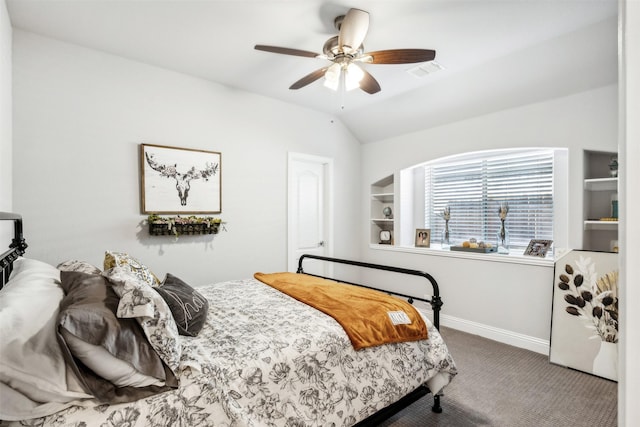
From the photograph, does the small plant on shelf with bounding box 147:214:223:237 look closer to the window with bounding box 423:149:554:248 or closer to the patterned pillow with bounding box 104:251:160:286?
the patterned pillow with bounding box 104:251:160:286

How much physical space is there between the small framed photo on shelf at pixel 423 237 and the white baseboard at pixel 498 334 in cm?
89

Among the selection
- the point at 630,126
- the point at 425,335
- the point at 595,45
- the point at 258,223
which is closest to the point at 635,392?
the point at 630,126

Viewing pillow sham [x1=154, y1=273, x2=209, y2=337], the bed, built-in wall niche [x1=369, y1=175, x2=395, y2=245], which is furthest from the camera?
built-in wall niche [x1=369, y1=175, x2=395, y2=245]

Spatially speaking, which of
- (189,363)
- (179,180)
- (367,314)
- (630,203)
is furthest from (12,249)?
(630,203)

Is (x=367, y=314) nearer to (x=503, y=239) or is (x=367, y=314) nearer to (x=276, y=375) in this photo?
(x=276, y=375)

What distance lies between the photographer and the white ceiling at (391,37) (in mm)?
2209

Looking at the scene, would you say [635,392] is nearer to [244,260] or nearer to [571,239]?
[571,239]

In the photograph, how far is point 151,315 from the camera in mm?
1234

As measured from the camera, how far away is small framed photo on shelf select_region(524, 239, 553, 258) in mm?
3221

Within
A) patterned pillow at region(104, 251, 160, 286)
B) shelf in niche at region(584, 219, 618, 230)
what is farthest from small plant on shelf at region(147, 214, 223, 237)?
shelf in niche at region(584, 219, 618, 230)

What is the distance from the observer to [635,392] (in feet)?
1.18

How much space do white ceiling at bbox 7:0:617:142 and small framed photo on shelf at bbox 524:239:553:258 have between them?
140 cm

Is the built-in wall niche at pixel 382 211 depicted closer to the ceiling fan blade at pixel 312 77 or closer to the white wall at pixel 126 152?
the white wall at pixel 126 152

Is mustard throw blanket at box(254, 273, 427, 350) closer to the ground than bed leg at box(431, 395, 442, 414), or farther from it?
farther from it
